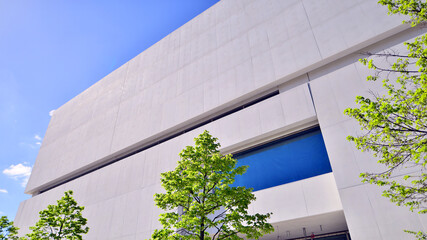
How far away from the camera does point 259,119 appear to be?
16219 mm

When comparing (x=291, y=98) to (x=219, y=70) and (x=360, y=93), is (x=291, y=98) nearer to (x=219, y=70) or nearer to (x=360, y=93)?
(x=360, y=93)

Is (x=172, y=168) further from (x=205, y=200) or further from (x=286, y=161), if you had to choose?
(x=205, y=200)

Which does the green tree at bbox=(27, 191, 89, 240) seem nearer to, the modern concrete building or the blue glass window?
the modern concrete building

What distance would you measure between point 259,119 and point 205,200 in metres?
7.44

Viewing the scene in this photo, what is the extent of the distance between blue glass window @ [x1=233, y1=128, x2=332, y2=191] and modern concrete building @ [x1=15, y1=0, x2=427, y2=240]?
0.20 ft

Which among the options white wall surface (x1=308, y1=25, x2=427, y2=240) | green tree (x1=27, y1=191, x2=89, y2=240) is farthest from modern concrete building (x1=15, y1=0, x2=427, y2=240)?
green tree (x1=27, y1=191, x2=89, y2=240)

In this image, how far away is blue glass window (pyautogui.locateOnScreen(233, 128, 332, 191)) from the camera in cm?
1353

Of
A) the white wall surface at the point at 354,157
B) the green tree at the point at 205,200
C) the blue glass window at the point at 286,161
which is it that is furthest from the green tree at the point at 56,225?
the white wall surface at the point at 354,157

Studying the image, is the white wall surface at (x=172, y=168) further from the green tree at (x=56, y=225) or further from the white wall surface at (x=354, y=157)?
the green tree at (x=56, y=225)

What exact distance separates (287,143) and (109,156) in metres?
18.5

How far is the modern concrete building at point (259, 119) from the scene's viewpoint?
482 inches

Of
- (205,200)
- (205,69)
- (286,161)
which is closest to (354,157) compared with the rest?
(286,161)

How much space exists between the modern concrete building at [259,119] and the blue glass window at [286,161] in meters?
0.06

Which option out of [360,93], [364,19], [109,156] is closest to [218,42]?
[364,19]
